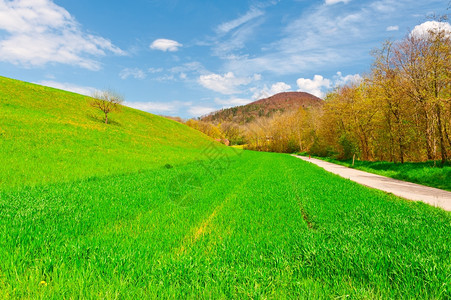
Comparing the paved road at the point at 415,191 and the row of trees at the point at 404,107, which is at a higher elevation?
the row of trees at the point at 404,107

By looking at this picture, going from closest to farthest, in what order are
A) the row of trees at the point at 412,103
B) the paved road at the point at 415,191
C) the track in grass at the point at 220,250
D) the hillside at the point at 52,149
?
1. the track in grass at the point at 220,250
2. the paved road at the point at 415,191
3. the hillside at the point at 52,149
4. the row of trees at the point at 412,103

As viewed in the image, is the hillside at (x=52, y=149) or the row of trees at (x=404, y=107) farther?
the row of trees at (x=404, y=107)

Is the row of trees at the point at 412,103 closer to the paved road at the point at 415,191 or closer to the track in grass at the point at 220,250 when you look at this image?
the paved road at the point at 415,191

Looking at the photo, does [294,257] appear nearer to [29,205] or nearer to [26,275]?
[26,275]

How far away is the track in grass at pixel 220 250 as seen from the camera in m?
2.40

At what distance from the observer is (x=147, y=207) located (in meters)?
6.17

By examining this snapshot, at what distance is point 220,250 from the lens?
347 cm

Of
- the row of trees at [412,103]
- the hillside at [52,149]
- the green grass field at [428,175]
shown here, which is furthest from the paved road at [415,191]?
the hillside at [52,149]

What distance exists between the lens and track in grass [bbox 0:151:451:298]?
240 centimetres

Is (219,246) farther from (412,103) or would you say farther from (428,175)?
(412,103)

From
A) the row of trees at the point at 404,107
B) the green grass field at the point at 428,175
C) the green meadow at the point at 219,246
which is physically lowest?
the green meadow at the point at 219,246

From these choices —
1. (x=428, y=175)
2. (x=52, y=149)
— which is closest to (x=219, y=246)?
(x=428, y=175)

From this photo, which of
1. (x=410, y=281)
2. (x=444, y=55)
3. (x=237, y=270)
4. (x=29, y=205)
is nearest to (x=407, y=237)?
(x=410, y=281)

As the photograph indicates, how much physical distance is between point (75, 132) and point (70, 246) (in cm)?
2553
